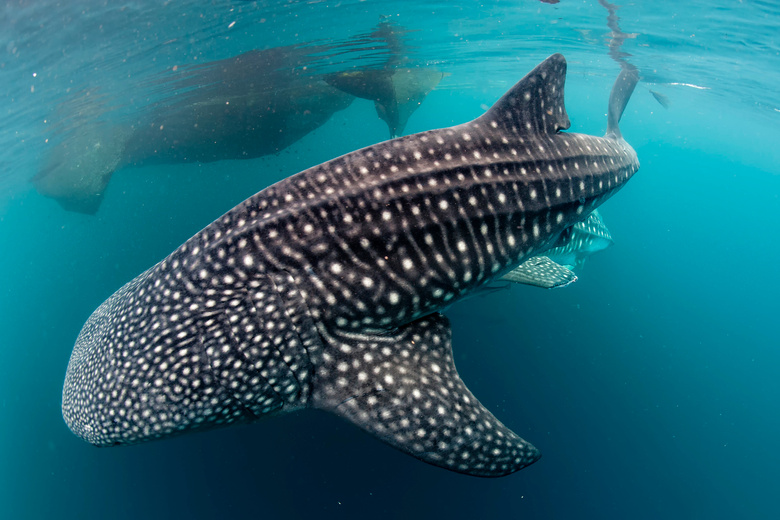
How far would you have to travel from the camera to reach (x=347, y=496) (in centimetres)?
741

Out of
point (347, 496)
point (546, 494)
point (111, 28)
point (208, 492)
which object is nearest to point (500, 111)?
point (347, 496)

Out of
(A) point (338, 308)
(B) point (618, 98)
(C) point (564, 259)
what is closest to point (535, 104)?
(A) point (338, 308)

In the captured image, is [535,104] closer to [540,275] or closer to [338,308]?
[338,308]

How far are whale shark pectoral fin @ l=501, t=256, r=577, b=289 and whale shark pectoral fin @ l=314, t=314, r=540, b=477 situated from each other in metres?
2.46

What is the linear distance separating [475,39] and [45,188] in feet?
78.3

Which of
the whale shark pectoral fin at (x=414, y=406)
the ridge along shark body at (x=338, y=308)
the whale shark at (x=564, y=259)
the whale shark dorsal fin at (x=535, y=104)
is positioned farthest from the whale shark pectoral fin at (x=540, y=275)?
the whale shark pectoral fin at (x=414, y=406)

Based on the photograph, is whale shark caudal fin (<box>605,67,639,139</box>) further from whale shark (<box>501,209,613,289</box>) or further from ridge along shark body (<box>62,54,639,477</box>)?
ridge along shark body (<box>62,54,639,477</box>)

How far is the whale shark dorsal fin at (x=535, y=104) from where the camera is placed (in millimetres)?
3281

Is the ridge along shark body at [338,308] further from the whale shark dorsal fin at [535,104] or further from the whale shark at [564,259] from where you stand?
the whale shark at [564,259]

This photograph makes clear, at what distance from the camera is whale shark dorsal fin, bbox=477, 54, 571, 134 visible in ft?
10.8

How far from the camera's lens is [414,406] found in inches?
108

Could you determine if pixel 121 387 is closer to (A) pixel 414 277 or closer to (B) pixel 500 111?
(A) pixel 414 277

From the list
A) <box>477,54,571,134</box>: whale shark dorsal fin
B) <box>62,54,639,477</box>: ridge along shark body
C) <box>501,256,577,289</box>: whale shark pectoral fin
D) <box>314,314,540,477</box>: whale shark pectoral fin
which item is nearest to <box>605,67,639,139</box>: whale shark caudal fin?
<box>501,256,577,289</box>: whale shark pectoral fin

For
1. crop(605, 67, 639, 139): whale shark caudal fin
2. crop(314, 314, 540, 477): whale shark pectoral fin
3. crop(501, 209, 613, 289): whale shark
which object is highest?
crop(605, 67, 639, 139): whale shark caudal fin
